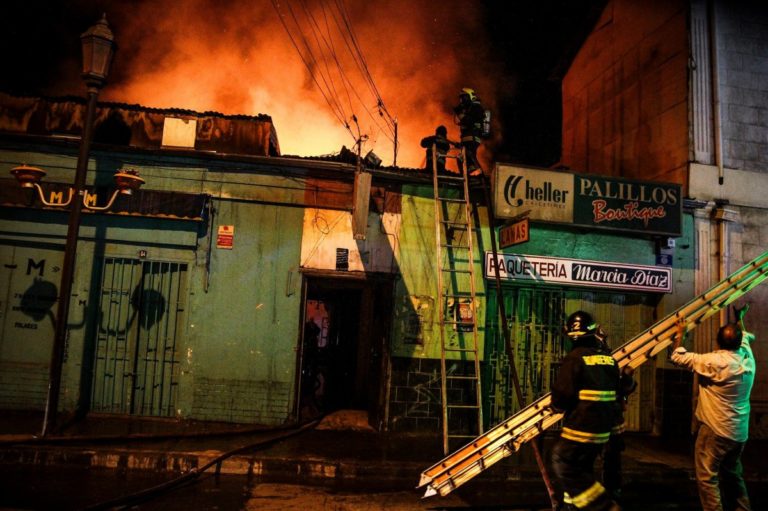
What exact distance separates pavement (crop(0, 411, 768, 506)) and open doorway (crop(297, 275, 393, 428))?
1.19 metres

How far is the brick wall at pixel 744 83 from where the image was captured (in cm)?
1001

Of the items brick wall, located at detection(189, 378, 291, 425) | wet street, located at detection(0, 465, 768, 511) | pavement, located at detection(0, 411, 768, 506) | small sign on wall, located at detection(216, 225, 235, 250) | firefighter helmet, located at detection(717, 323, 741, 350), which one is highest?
small sign on wall, located at detection(216, 225, 235, 250)

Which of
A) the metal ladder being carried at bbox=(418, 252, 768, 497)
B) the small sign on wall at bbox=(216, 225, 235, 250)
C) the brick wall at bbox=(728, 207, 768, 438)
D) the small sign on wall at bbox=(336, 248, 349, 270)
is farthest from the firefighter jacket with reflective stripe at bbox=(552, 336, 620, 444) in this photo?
the brick wall at bbox=(728, 207, 768, 438)

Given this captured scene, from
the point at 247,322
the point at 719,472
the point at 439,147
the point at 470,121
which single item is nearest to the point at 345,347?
the point at 247,322

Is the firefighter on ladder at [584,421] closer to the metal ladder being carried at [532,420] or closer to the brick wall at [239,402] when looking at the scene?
the metal ladder being carried at [532,420]

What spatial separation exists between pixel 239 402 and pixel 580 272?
21.5 feet

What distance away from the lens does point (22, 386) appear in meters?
8.27

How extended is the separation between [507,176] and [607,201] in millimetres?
1968

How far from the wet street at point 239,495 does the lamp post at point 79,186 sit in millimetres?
1130

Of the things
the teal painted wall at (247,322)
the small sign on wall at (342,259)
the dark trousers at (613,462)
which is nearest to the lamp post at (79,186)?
the teal painted wall at (247,322)

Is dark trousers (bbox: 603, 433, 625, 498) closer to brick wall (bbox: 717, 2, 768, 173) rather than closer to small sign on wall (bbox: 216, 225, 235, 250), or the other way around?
small sign on wall (bbox: 216, 225, 235, 250)

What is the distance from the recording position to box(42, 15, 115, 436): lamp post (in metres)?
6.79

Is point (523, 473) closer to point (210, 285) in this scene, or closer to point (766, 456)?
point (766, 456)

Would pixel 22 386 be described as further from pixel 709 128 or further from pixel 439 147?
pixel 709 128
